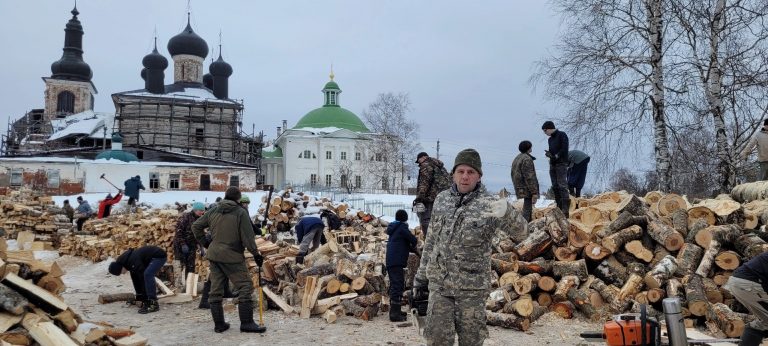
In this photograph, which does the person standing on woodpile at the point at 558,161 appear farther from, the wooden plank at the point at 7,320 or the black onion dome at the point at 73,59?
the black onion dome at the point at 73,59

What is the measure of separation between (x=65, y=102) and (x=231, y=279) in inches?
2332

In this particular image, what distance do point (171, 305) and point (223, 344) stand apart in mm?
2866

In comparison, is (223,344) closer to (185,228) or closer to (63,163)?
(185,228)

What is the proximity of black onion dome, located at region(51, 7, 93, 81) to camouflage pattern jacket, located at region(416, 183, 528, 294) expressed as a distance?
62.7 meters

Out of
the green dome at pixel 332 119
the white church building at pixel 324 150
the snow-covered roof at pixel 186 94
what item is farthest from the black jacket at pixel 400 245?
the green dome at pixel 332 119

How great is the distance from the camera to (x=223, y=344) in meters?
6.65

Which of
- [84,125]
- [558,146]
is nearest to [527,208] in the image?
[558,146]

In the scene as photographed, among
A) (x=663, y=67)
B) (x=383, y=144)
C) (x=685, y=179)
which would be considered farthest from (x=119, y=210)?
(x=383, y=144)

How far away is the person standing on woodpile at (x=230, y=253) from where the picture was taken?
6.95 m

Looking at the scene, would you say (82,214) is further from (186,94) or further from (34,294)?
(186,94)

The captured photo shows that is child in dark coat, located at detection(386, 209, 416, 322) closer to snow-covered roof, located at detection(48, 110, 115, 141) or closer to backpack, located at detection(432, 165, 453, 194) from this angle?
backpack, located at detection(432, 165, 453, 194)

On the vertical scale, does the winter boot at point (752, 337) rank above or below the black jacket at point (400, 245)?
below

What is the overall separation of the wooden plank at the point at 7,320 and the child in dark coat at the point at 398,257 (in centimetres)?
441

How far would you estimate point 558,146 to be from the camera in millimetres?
9414
